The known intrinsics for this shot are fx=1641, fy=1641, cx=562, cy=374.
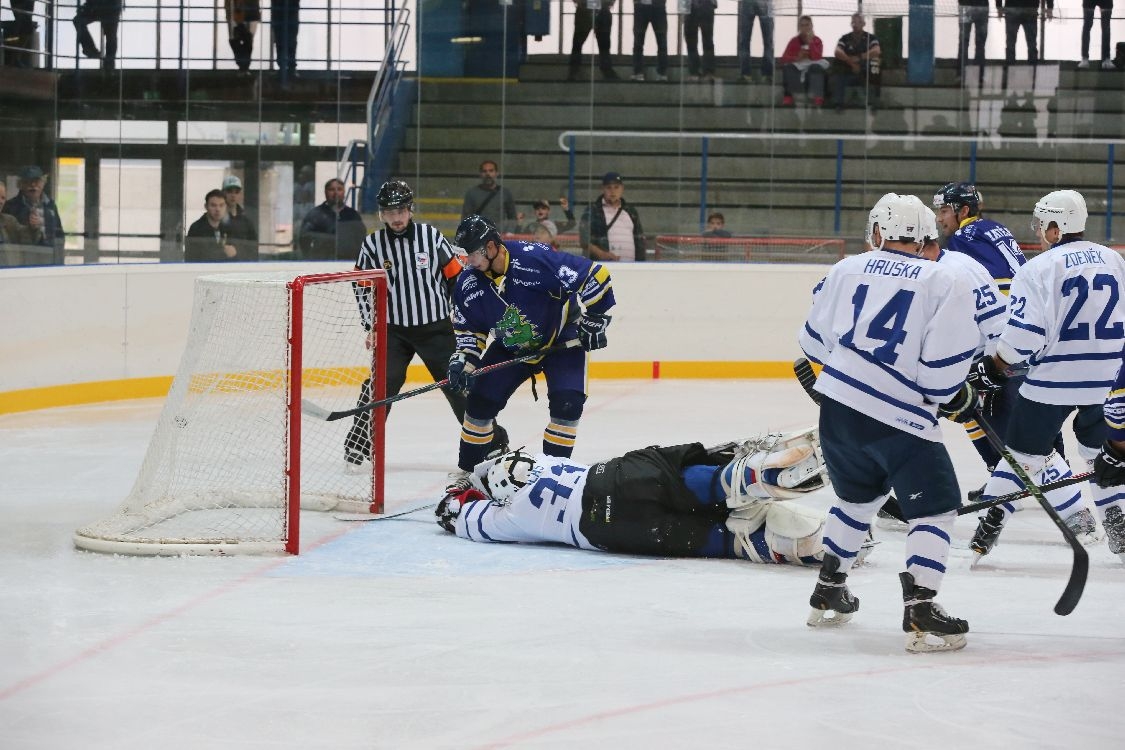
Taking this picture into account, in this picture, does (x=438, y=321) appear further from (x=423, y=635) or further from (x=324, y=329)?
(x=423, y=635)

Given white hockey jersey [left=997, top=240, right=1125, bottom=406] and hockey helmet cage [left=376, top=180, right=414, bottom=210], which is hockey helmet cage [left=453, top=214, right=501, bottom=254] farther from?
white hockey jersey [left=997, top=240, right=1125, bottom=406]

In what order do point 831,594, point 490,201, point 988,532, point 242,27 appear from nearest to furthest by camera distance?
1. point 831,594
2. point 988,532
3. point 242,27
4. point 490,201

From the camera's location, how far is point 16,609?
4199 mm

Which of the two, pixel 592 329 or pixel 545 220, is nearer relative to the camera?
pixel 592 329

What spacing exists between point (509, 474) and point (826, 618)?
1183 millimetres

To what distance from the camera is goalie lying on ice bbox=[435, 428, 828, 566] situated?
468 cm

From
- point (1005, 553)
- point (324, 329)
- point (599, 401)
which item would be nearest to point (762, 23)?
point (599, 401)

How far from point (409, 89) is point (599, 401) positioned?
2.43 metres

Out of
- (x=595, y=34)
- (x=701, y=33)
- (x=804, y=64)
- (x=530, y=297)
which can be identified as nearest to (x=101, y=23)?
(x=595, y=34)

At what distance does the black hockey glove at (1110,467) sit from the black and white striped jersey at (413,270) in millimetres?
2738

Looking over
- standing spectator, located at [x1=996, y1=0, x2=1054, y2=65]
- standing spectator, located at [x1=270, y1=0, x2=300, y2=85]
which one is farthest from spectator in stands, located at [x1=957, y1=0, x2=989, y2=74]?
standing spectator, located at [x1=270, y1=0, x2=300, y2=85]

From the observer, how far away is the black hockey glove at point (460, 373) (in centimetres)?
560

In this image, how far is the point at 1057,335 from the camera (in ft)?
15.6

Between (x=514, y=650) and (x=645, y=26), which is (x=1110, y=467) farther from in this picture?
(x=645, y=26)
